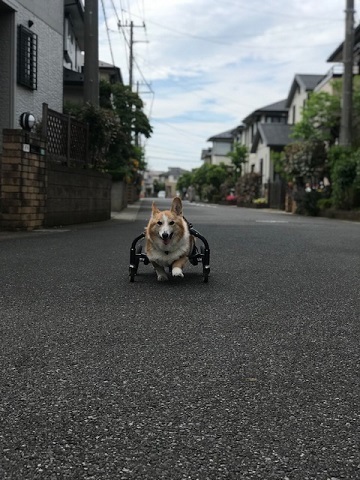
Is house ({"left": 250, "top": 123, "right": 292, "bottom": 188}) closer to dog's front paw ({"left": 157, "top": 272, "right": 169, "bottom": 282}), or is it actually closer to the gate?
the gate

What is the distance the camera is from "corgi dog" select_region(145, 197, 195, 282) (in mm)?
5230

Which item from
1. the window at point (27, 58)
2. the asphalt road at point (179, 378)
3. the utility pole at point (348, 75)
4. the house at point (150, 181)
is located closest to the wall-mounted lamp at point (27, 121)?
the window at point (27, 58)

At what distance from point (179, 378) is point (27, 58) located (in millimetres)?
12519

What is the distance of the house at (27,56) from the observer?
12859 mm

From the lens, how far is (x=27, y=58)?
13.6m

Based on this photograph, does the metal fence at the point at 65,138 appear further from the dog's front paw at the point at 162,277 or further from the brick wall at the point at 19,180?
the dog's front paw at the point at 162,277

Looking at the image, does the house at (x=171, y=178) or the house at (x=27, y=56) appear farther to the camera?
the house at (x=171, y=178)

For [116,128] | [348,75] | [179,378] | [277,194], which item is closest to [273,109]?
[277,194]

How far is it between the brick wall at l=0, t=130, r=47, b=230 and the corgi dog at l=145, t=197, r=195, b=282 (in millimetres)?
5986

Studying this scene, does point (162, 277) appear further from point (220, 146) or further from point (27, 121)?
point (220, 146)

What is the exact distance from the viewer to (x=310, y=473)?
184 cm

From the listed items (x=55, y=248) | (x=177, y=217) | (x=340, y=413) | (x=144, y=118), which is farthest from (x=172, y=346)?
(x=144, y=118)

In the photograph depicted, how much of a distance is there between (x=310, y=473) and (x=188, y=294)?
317 cm

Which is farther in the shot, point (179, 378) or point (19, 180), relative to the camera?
point (19, 180)
